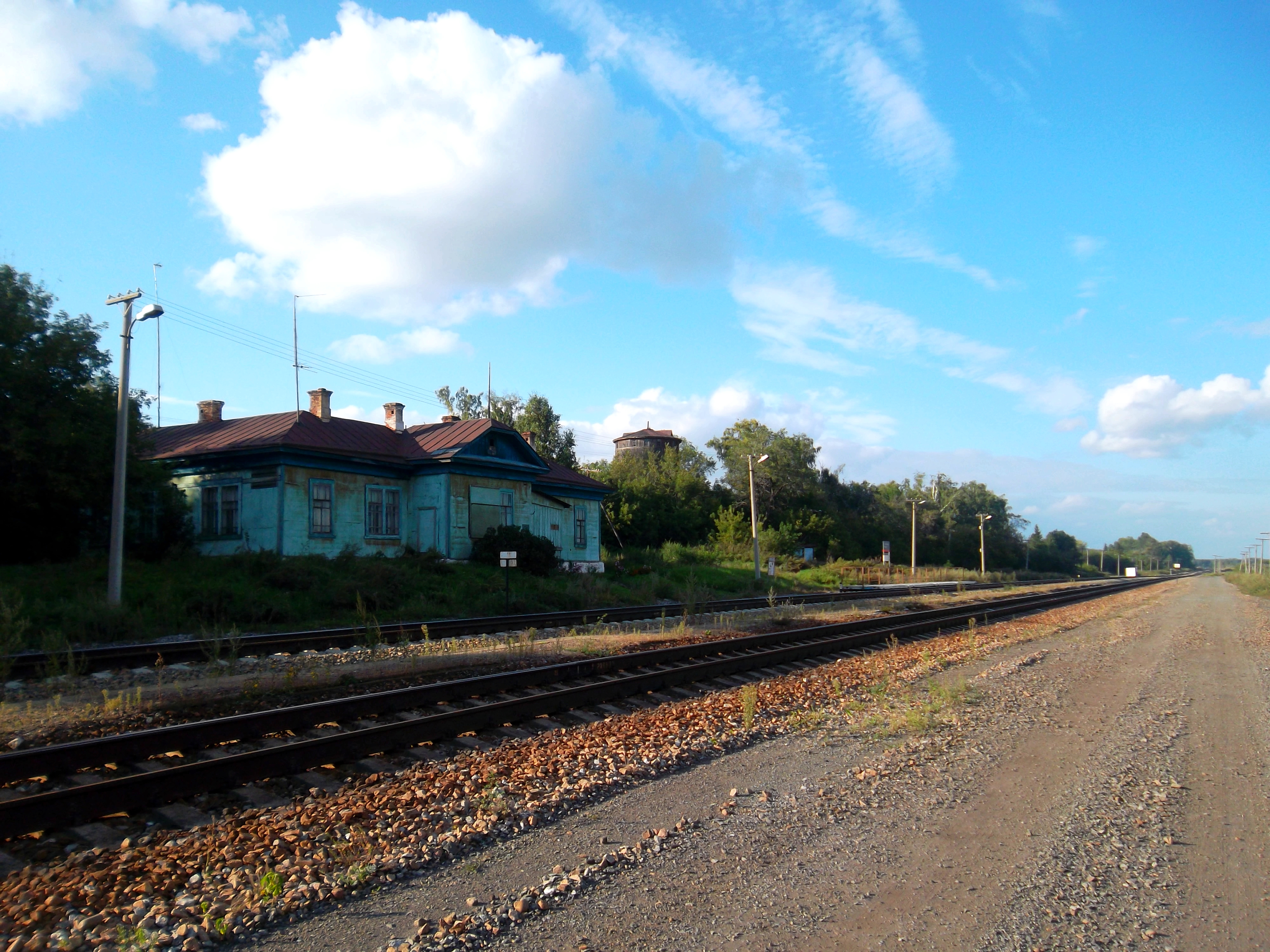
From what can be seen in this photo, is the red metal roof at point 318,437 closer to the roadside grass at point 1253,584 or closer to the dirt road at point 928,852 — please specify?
the dirt road at point 928,852

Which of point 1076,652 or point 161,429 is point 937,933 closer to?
point 1076,652

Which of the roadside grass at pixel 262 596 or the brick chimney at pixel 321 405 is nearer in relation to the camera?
the roadside grass at pixel 262 596

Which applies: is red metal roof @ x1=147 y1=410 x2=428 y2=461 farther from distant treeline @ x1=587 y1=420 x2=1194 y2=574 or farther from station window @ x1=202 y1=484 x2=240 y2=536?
distant treeline @ x1=587 y1=420 x2=1194 y2=574

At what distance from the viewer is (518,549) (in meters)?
29.3

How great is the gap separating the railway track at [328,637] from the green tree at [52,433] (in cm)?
821

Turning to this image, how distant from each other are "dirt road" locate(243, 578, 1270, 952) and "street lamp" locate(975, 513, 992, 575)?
63.2 m

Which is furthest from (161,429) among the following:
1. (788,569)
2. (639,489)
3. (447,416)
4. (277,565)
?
(788,569)

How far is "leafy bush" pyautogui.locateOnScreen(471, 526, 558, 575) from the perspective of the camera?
96.3 ft

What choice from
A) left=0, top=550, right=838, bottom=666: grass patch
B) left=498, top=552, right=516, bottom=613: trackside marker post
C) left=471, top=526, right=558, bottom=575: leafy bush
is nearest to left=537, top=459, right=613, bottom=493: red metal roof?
left=471, top=526, right=558, bottom=575: leafy bush

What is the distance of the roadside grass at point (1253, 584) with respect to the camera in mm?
54219

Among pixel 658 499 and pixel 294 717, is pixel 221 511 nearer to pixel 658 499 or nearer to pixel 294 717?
pixel 294 717

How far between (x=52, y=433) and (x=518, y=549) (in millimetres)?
13837

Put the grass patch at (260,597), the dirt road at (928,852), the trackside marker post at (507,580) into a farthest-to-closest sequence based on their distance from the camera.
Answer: the trackside marker post at (507,580), the grass patch at (260,597), the dirt road at (928,852)

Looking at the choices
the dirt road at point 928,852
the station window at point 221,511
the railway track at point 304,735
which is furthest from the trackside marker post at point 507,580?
the dirt road at point 928,852
